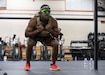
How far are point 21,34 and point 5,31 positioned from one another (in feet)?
2.38

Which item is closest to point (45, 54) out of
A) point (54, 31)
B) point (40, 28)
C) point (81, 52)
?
point (81, 52)

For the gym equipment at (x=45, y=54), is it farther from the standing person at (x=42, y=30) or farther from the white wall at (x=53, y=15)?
the standing person at (x=42, y=30)

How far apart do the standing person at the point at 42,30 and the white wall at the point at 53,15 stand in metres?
7.42

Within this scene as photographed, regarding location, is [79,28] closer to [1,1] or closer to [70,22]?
[70,22]

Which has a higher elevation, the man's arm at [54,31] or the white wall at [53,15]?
the white wall at [53,15]

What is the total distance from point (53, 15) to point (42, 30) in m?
7.95

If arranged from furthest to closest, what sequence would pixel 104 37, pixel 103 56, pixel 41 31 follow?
1. pixel 104 37
2. pixel 103 56
3. pixel 41 31

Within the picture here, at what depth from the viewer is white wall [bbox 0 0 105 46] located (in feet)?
40.2

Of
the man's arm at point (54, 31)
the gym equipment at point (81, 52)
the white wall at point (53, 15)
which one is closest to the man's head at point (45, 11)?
the man's arm at point (54, 31)

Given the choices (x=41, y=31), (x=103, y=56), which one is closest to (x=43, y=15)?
(x=41, y=31)

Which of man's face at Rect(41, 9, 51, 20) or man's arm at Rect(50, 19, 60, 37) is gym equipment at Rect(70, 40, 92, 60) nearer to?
man's arm at Rect(50, 19, 60, 37)

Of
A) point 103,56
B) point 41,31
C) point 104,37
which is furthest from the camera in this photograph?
point 104,37

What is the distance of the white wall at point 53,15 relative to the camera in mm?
12266

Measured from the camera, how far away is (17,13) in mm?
12477
